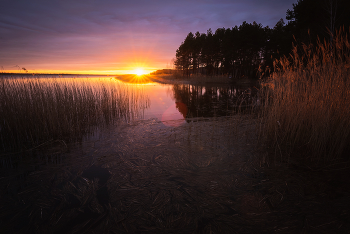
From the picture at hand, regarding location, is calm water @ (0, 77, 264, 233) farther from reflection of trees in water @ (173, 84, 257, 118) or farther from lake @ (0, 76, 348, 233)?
reflection of trees in water @ (173, 84, 257, 118)

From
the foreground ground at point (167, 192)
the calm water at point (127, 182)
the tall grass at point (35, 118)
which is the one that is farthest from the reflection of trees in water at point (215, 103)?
the tall grass at point (35, 118)

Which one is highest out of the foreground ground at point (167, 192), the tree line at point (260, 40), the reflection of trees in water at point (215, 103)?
the tree line at point (260, 40)

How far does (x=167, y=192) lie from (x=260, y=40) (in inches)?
1576

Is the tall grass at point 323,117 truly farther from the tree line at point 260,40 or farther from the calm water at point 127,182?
the tree line at point 260,40

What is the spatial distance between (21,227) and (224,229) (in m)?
2.76

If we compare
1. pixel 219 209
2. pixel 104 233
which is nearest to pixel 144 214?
pixel 104 233

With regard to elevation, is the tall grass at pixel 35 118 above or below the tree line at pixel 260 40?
below

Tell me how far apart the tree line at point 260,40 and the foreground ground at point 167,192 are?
11906 millimetres

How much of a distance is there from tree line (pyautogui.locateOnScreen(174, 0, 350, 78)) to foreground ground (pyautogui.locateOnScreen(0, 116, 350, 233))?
1191 centimetres

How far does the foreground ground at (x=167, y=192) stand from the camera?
7.52 ft

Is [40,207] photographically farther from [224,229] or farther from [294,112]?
[294,112]

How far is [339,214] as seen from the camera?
7.75 feet

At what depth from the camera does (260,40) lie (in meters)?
34.4

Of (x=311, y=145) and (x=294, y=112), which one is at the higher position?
(x=294, y=112)
